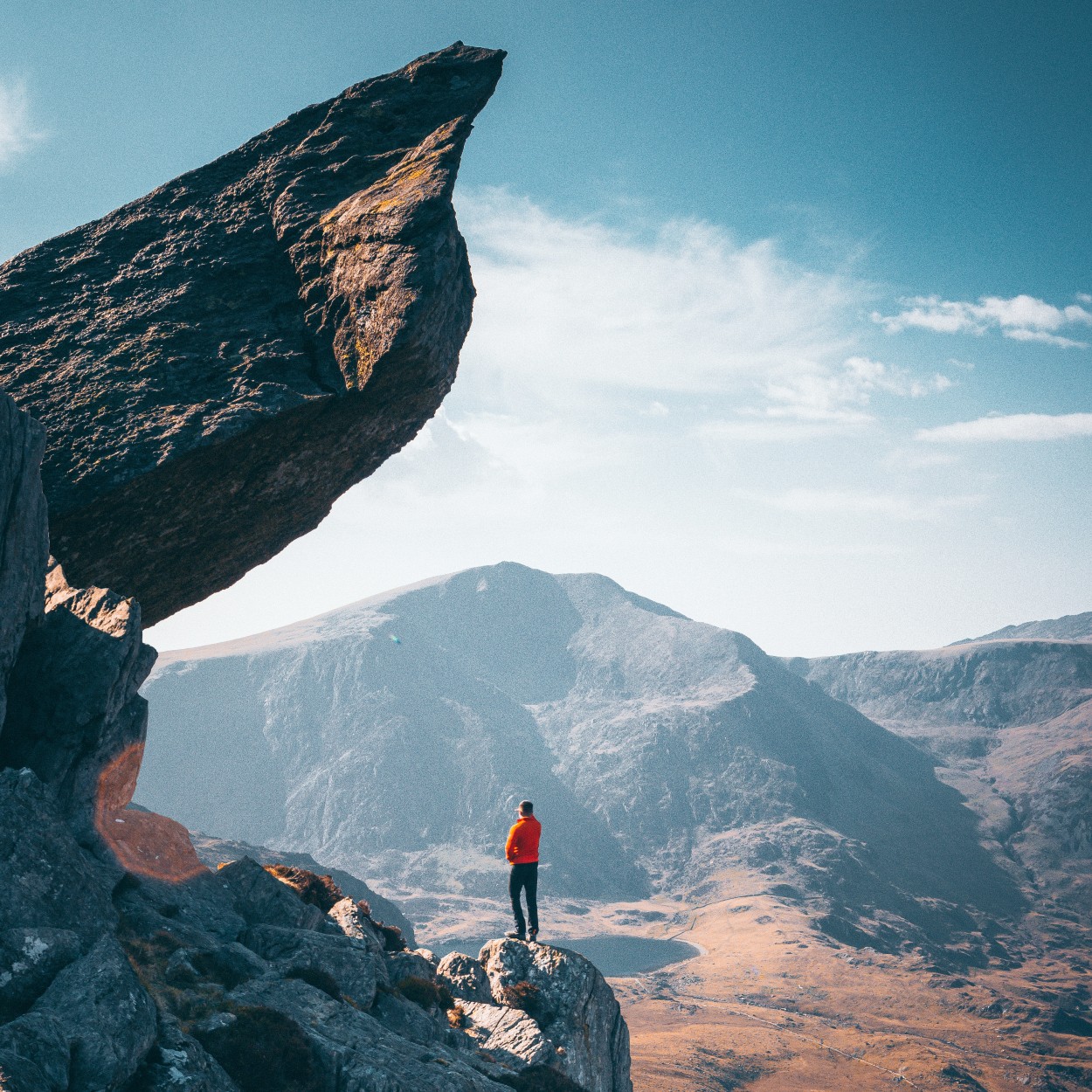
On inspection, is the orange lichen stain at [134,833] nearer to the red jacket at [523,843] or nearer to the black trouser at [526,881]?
the red jacket at [523,843]

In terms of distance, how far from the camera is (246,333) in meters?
21.2

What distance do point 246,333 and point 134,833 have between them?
42.0ft

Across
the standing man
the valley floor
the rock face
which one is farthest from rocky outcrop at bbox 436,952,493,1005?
the valley floor

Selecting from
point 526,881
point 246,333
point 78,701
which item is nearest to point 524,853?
point 526,881

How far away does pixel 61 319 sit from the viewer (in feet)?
68.1

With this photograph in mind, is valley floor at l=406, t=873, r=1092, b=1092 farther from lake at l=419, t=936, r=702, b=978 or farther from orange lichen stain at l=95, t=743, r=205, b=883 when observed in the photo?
orange lichen stain at l=95, t=743, r=205, b=883

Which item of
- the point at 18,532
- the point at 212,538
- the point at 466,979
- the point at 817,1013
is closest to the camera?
the point at 18,532

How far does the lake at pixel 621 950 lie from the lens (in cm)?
15100

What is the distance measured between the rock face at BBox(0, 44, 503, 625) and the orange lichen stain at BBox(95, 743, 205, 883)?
5.46 m

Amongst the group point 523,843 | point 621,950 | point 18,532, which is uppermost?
point 18,532

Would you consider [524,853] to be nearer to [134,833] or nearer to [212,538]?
[134,833]

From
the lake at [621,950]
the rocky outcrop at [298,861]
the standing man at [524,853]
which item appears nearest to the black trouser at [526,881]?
the standing man at [524,853]

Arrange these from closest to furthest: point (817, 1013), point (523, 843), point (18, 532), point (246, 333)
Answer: point (18, 532)
point (523, 843)
point (246, 333)
point (817, 1013)

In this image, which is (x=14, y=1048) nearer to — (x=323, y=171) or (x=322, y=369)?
(x=322, y=369)
